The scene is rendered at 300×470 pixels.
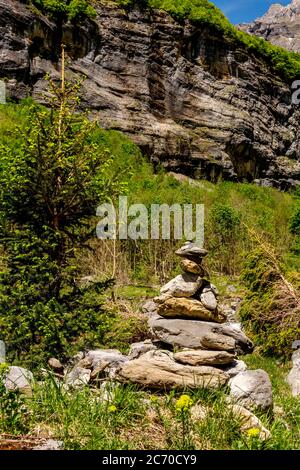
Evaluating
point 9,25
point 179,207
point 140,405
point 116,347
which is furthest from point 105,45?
point 140,405

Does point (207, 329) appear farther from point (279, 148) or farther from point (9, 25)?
point (279, 148)

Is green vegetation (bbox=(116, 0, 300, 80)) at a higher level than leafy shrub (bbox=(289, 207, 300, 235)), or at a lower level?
higher

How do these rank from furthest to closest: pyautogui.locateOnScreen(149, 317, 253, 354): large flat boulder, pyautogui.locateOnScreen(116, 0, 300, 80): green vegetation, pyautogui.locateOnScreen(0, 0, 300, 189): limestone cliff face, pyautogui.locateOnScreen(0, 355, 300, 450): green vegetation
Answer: pyautogui.locateOnScreen(116, 0, 300, 80): green vegetation, pyautogui.locateOnScreen(0, 0, 300, 189): limestone cliff face, pyautogui.locateOnScreen(149, 317, 253, 354): large flat boulder, pyautogui.locateOnScreen(0, 355, 300, 450): green vegetation

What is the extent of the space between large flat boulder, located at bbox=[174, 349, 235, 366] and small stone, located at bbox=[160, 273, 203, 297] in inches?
53.2

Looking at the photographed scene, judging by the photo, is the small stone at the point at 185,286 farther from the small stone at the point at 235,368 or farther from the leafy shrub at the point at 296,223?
the leafy shrub at the point at 296,223

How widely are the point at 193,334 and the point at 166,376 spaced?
199cm

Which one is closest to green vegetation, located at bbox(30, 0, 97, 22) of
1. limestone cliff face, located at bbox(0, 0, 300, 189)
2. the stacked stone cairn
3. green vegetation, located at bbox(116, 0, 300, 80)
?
limestone cliff face, located at bbox(0, 0, 300, 189)

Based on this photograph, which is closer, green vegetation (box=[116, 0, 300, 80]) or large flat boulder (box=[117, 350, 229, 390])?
large flat boulder (box=[117, 350, 229, 390])

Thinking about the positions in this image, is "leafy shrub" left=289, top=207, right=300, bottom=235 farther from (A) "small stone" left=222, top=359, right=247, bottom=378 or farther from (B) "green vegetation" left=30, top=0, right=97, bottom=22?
(B) "green vegetation" left=30, top=0, right=97, bottom=22

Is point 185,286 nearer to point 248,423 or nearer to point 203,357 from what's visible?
point 203,357

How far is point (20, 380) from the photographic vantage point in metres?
4.55

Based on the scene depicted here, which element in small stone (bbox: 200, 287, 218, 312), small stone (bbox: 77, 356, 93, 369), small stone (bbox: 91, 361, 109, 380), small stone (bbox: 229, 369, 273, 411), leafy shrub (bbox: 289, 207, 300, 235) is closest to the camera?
small stone (bbox: 229, 369, 273, 411)

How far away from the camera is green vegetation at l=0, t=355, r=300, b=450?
130 inches

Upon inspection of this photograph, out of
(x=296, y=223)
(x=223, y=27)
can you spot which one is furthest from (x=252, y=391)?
(x=223, y=27)
